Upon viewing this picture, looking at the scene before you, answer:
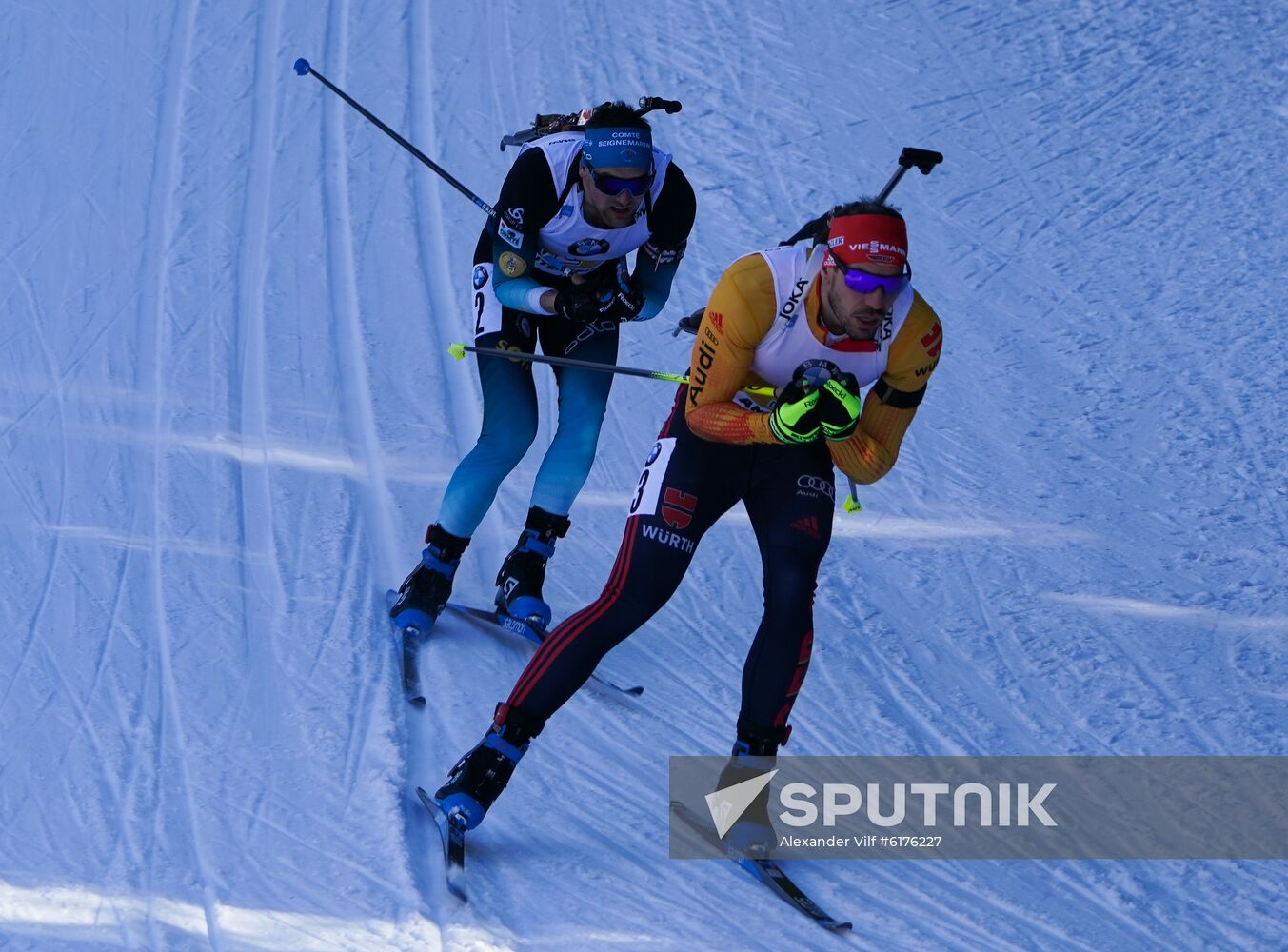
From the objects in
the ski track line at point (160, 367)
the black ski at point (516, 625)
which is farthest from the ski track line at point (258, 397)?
the black ski at point (516, 625)

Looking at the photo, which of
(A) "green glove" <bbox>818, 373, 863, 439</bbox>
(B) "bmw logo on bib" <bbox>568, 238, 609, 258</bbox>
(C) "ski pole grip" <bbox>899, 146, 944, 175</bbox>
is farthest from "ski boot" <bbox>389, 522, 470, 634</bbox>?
(C) "ski pole grip" <bbox>899, 146, 944, 175</bbox>

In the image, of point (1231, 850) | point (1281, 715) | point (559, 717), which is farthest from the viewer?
point (1281, 715)

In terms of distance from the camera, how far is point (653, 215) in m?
5.37

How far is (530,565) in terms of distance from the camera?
5758 millimetres

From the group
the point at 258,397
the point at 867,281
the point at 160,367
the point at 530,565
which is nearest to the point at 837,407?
the point at 867,281

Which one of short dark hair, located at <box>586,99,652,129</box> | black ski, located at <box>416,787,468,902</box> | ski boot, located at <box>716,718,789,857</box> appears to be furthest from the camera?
short dark hair, located at <box>586,99,652,129</box>

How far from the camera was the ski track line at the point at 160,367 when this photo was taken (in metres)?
4.24

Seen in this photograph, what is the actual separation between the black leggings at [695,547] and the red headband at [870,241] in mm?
622

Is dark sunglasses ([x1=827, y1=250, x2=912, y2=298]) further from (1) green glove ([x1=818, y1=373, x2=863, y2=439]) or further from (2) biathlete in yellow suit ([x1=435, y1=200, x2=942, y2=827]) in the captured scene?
(1) green glove ([x1=818, y1=373, x2=863, y2=439])

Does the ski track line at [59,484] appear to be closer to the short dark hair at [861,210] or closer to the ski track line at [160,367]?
the ski track line at [160,367]

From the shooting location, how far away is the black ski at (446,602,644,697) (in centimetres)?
549

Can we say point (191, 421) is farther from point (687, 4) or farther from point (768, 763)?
point (687, 4)

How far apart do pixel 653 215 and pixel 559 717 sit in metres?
1.66

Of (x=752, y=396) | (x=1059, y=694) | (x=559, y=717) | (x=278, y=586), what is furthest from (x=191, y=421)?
(x=1059, y=694)
